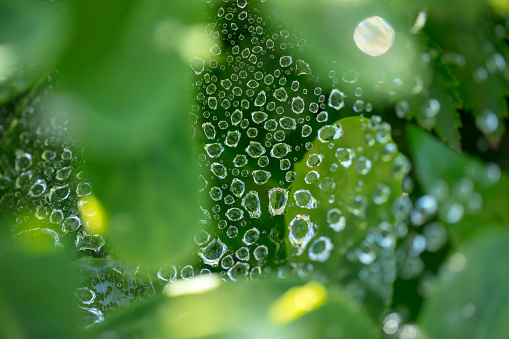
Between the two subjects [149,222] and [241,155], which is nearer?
[149,222]

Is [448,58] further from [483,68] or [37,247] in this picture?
[37,247]

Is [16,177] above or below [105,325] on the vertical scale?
above

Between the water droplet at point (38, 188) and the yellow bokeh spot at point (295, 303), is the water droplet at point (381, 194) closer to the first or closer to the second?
the yellow bokeh spot at point (295, 303)

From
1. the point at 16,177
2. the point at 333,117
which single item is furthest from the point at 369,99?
the point at 16,177

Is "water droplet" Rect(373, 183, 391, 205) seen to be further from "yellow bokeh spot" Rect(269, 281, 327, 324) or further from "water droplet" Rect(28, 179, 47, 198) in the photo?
"water droplet" Rect(28, 179, 47, 198)

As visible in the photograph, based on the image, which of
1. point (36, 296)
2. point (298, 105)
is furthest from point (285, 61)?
point (36, 296)

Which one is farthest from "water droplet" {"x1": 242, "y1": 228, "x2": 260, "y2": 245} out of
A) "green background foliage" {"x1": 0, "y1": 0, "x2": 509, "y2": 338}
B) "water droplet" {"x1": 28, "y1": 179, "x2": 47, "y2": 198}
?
"water droplet" {"x1": 28, "y1": 179, "x2": 47, "y2": 198}

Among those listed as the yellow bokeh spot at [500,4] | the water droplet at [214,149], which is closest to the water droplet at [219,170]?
the water droplet at [214,149]
